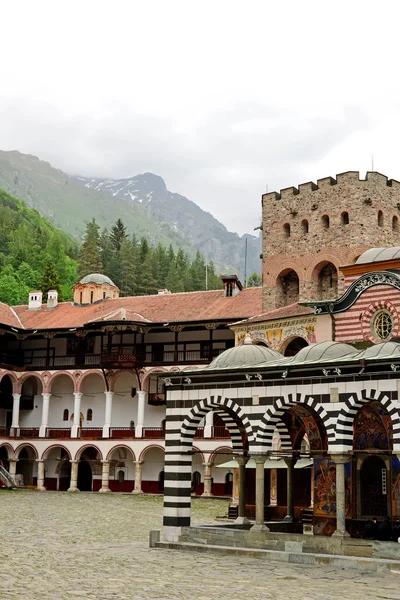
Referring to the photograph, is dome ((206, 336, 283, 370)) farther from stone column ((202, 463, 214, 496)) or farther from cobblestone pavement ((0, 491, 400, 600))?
stone column ((202, 463, 214, 496))

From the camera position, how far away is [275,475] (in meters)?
29.7

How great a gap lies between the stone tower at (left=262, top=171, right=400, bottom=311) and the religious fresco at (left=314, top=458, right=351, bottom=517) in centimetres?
1953

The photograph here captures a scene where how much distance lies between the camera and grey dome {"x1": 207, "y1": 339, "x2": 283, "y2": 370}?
63.7 feet

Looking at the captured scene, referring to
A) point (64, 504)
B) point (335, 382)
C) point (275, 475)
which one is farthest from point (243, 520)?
point (64, 504)

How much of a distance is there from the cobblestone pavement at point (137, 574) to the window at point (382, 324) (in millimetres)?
7122

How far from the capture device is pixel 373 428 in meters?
18.9

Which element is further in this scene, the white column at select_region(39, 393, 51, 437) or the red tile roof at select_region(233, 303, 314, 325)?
the white column at select_region(39, 393, 51, 437)

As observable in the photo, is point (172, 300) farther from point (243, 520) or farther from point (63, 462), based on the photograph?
point (243, 520)

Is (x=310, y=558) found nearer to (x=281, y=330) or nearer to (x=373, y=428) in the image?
(x=373, y=428)

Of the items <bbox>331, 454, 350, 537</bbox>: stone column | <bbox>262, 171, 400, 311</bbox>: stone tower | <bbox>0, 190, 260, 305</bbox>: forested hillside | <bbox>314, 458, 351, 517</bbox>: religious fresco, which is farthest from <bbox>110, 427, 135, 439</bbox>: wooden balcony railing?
<bbox>0, 190, 260, 305</bbox>: forested hillside

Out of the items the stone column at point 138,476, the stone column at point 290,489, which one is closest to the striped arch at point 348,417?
the stone column at point 290,489

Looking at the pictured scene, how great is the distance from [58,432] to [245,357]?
30265mm

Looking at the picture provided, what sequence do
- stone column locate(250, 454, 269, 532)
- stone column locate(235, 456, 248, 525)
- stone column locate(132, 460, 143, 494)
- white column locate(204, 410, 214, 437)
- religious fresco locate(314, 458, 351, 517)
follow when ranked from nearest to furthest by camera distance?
stone column locate(250, 454, 269, 532)
religious fresco locate(314, 458, 351, 517)
stone column locate(235, 456, 248, 525)
white column locate(204, 410, 214, 437)
stone column locate(132, 460, 143, 494)

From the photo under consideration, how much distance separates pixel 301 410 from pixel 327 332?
8.25 feet
